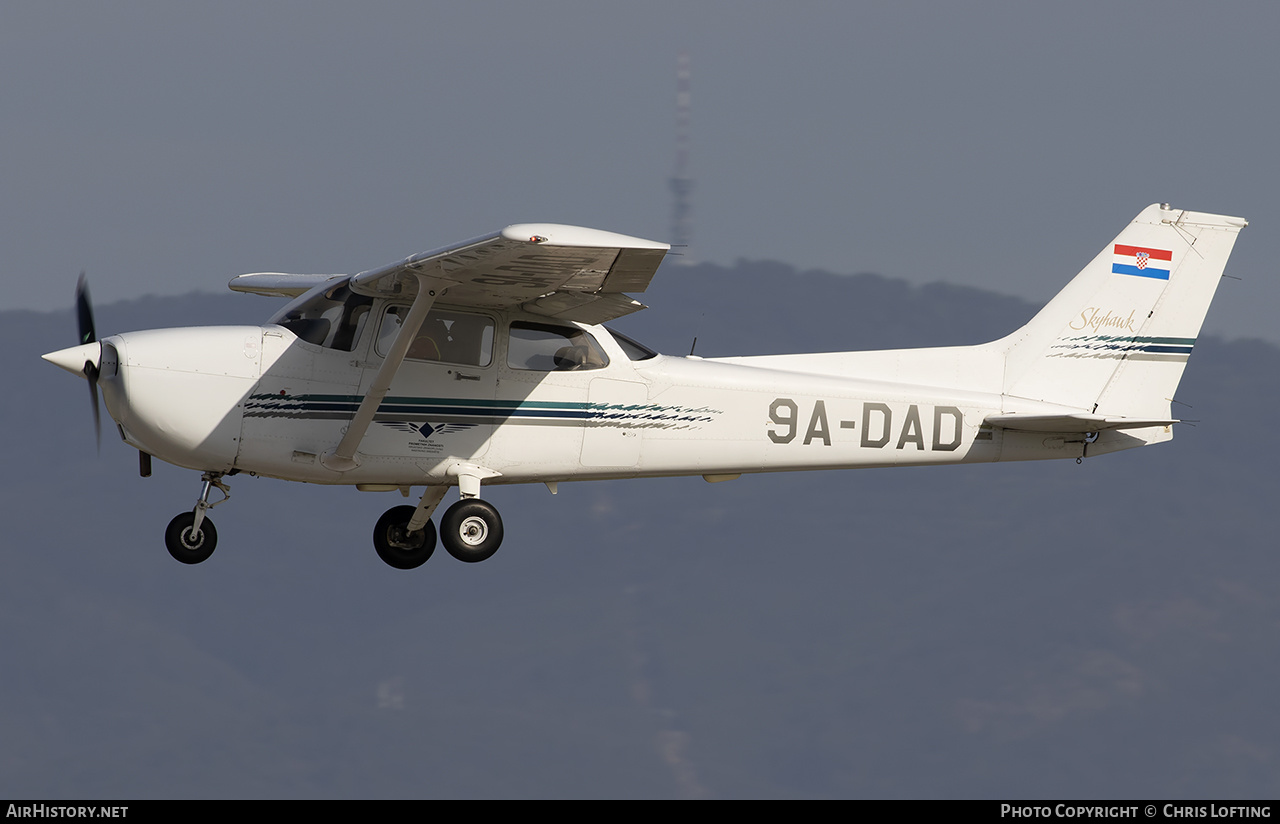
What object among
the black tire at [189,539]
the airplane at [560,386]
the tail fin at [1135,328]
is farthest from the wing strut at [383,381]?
the tail fin at [1135,328]

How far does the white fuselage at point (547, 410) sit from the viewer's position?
1411 centimetres

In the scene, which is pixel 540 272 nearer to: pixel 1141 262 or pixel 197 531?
pixel 197 531

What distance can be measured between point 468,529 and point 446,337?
1.74 meters

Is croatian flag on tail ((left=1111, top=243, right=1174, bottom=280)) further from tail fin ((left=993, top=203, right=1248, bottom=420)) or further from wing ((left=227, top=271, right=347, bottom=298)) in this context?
wing ((left=227, top=271, right=347, bottom=298))

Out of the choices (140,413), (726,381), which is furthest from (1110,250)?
(140,413)

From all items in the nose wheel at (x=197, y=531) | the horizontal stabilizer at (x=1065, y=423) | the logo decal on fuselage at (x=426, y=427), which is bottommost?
the nose wheel at (x=197, y=531)

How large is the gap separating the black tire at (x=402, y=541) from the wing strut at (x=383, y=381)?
1.46 meters

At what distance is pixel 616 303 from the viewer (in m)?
14.6

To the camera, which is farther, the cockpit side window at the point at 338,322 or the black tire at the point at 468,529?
the black tire at the point at 468,529

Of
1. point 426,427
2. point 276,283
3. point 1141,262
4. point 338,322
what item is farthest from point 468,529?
point 1141,262

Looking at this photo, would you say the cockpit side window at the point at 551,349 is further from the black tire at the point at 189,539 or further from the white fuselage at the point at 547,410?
the black tire at the point at 189,539

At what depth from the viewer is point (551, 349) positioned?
14914 millimetres
